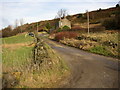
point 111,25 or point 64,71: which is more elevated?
point 111,25

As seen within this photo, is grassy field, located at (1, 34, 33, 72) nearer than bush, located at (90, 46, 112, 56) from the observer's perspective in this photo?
Yes

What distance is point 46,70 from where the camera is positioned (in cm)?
848

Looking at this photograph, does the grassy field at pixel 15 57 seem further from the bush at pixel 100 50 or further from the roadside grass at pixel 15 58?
the bush at pixel 100 50

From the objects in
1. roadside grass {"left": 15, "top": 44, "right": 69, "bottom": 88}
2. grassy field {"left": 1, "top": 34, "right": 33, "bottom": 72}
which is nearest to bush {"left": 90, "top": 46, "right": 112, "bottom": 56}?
roadside grass {"left": 15, "top": 44, "right": 69, "bottom": 88}

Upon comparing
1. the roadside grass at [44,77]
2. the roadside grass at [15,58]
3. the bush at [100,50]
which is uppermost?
the bush at [100,50]

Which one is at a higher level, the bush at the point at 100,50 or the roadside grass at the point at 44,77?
the bush at the point at 100,50

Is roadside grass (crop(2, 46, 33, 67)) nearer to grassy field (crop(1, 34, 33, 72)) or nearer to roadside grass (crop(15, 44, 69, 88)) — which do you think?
grassy field (crop(1, 34, 33, 72))

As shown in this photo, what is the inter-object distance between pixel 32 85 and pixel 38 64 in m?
2.30

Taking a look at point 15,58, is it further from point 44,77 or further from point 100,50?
point 100,50

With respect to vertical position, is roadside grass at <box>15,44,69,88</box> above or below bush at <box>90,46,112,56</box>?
below

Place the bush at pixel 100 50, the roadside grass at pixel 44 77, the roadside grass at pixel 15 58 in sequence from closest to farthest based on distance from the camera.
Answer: the roadside grass at pixel 44 77 → the roadside grass at pixel 15 58 → the bush at pixel 100 50

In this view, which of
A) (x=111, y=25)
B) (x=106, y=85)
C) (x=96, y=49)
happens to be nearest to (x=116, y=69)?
(x=106, y=85)

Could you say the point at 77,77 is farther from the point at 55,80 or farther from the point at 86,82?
the point at 55,80

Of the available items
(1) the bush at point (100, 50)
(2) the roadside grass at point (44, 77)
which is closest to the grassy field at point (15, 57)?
(2) the roadside grass at point (44, 77)
